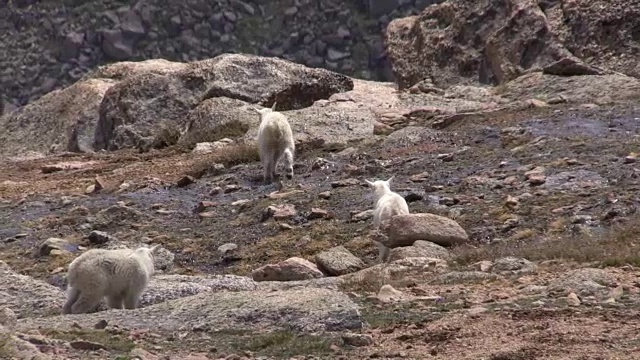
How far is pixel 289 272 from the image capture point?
38.0 ft

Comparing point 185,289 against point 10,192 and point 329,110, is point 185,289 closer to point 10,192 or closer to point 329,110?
point 10,192

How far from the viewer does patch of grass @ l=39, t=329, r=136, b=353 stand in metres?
7.84

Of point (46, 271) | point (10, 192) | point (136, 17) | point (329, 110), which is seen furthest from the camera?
point (136, 17)

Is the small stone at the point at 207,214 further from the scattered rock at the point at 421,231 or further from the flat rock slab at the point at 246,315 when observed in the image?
the flat rock slab at the point at 246,315

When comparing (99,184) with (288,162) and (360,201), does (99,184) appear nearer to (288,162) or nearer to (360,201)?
(288,162)

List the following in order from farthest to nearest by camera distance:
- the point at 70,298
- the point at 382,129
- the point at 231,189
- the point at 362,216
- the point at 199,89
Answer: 1. the point at 199,89
2. the point at 382,129
3. the point at 231,189
4. the point at 362,216
5. the point at 70,298

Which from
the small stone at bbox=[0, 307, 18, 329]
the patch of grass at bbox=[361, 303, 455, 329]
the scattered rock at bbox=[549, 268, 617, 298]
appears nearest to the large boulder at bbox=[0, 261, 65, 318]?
the small stone at bbox=[0, 307, 18, 329]

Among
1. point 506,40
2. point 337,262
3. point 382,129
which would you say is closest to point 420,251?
point 337,262

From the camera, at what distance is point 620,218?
41.0 ft

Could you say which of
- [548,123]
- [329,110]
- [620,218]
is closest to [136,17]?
[329,110]

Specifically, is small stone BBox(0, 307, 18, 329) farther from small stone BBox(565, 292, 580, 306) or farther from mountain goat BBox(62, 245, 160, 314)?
small stone BBox(565, 292, 580, 306)

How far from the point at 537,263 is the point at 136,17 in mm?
66670

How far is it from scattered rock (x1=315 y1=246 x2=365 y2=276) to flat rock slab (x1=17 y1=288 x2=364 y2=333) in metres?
2.54

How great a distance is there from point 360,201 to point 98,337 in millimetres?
7399
